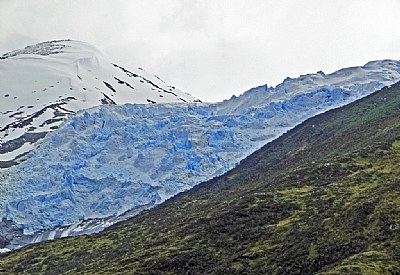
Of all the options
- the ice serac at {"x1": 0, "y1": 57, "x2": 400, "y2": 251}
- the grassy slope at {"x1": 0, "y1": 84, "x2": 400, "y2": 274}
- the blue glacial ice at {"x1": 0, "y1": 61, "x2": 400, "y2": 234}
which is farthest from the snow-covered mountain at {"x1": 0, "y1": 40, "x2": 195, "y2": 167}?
the grassy slope at {"x1": 0, "y1": 84, "x2": 400, "y2": 274}

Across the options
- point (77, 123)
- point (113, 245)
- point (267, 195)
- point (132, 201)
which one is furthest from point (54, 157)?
point (267, 195)

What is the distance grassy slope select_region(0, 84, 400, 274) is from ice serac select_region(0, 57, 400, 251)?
32451 mm

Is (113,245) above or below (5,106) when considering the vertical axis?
below

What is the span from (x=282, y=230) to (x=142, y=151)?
68980mm

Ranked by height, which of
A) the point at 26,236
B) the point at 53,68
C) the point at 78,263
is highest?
the point at 53,68

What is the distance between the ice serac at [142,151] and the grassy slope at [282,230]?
106ft

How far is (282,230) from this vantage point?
3159 cm

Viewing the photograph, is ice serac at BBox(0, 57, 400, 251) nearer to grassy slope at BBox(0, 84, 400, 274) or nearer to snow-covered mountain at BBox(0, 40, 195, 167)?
grassy slope at BBox(0, 84, 400, 274)

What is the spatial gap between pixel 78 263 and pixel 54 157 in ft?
195

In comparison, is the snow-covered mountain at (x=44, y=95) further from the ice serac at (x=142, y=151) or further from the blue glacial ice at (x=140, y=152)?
the blue glacial ice at (x=140, y=152)

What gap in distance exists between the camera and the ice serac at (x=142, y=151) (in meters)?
90.5

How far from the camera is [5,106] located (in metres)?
178

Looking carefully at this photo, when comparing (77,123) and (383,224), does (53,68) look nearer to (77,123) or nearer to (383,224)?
(77,123)

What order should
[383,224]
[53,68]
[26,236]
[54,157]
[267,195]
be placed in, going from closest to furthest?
[383,224], [267,195], [26,236], [54,157], [53,68]
